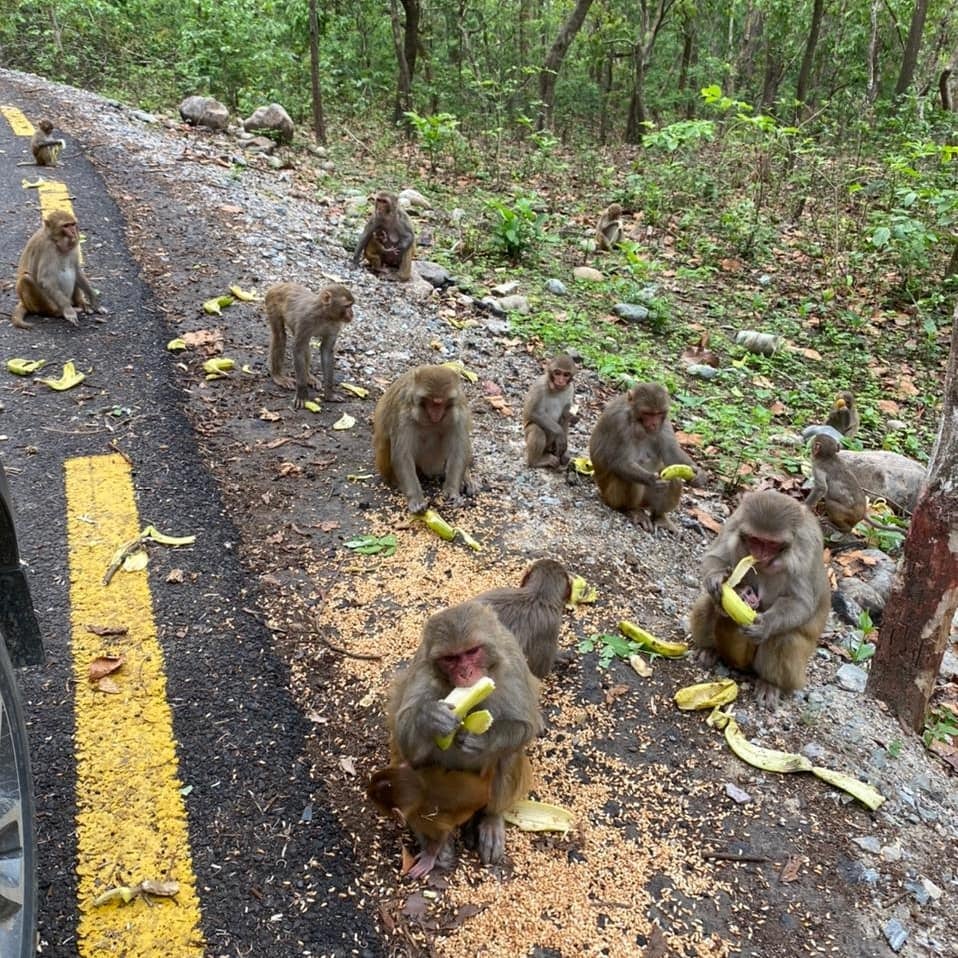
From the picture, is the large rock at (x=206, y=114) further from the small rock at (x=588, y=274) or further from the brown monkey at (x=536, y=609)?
the brown monkey at (x=536, y=609)

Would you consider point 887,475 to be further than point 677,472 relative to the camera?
Yes

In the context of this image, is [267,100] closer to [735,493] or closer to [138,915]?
[735,493]

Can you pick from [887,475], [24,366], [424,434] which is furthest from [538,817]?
[887,475]

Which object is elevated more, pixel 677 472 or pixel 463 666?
pixel 463 666

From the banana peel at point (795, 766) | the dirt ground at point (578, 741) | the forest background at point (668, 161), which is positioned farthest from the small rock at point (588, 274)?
the banana peel at point (795, 766)

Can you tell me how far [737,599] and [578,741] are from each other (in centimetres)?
105

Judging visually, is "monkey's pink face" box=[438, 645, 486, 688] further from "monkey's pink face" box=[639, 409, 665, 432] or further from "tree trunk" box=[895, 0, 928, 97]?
"tree trunk" box=[895, 0, 928, 97]

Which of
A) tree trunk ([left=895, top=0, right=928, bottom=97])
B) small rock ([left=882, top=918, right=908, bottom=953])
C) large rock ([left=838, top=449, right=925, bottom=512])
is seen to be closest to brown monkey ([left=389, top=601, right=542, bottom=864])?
small rock ([left=882, top=918, right=908, bottom=953])

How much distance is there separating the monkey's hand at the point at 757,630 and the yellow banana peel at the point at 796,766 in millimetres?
528

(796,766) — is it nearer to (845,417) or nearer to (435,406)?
(435,406)

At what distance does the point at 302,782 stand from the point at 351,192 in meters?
11.2

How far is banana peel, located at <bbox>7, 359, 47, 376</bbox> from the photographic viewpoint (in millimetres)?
6020

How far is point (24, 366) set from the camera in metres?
6.08

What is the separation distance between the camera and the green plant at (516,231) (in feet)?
36.7
